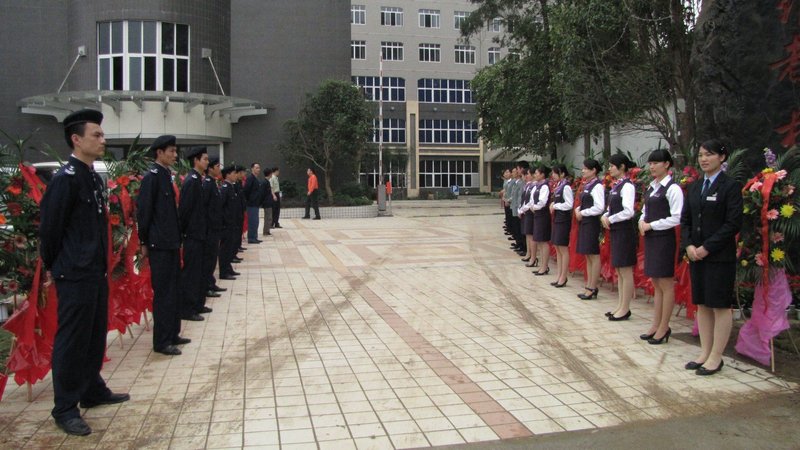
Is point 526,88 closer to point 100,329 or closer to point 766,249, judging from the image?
point 766,249

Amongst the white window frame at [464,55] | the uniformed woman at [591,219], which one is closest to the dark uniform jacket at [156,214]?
the uniformed woman at [591,219]

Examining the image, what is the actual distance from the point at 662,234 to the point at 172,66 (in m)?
27.7

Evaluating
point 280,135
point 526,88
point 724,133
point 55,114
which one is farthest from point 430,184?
point 724,133

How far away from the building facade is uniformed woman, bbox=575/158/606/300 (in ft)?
74.3

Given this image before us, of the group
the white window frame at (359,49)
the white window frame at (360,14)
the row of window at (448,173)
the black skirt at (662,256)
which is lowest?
the black skirt at (662,256)

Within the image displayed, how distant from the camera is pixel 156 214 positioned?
5562 millimetres

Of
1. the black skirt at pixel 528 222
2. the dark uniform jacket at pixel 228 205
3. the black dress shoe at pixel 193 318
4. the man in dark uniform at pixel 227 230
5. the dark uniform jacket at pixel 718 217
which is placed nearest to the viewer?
the dark uniform jacket at pixel 718 217

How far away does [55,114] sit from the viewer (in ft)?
95.0

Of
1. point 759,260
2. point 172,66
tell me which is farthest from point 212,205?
point 172,66

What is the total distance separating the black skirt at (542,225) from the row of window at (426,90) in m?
39.4

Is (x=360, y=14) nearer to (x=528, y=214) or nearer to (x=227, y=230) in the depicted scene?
(x=528, y=214)

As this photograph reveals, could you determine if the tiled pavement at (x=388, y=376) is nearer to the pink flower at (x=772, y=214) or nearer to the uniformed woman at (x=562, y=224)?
the uniformed woman at (x=562, y=224)

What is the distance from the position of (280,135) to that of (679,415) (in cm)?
2914

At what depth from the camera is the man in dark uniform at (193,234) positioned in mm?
6406
